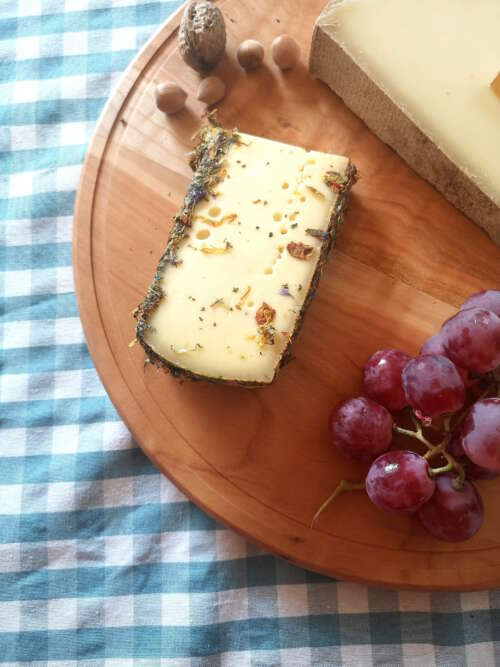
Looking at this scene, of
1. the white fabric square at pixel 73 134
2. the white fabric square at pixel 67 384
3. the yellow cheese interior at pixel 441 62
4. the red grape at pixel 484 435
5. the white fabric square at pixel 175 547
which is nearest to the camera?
the red grape at pixel 484 435

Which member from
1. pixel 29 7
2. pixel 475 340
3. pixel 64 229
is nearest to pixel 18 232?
pixel 64 229

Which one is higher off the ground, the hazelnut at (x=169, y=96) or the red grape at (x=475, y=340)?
the red grape at (x=475, y=340)

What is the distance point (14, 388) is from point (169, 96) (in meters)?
0.68

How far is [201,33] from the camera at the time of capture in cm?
133

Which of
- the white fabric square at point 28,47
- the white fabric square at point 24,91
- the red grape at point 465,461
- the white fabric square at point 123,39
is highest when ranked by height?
the red grape at point 465,461

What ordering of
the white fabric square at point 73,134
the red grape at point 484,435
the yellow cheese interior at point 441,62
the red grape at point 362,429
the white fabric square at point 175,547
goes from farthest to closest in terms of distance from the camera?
1. the white fabric square at point 73,134
2. the white fabric square at point 175,547
3. the yellow cheese interior at point 441,62
4. the red grape at point 362,429
5. the red grape at point 484,435

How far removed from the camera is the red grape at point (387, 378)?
1184mm

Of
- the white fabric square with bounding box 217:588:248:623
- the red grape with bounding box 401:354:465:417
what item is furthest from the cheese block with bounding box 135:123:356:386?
the white fabric square with bounding box 217:588:248:623

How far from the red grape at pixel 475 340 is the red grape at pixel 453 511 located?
0.61 feet

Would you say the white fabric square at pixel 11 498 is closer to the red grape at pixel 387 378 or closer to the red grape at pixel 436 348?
the red grape at pixel 387 378

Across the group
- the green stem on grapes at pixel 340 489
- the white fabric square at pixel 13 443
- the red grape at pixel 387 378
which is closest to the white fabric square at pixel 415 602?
the green stem on grapes at pixel 340 489

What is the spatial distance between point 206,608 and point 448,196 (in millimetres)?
917

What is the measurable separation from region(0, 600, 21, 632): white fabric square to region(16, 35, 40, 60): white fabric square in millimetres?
1208

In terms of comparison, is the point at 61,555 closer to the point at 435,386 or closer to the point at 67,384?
the point at 67,384
